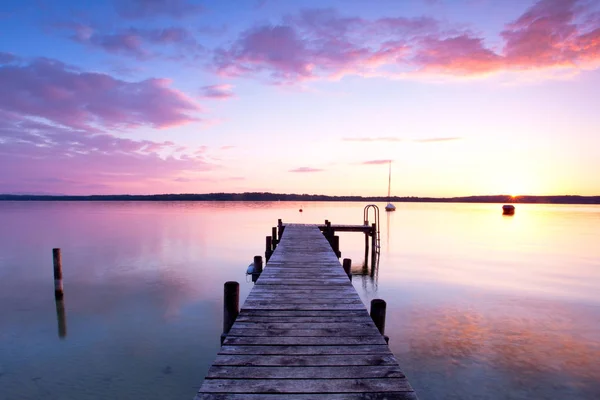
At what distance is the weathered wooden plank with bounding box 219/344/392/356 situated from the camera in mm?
4469

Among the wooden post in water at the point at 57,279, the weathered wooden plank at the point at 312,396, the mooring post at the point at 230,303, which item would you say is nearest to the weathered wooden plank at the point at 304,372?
the weathered wooden plank at the point at 312,396

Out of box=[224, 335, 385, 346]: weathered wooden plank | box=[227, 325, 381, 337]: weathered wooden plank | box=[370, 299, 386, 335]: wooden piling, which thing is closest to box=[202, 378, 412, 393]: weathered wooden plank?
box=[224, 335, 385, 346]: weathered wooden plank

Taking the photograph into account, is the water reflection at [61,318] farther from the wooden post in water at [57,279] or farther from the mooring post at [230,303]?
the mooring post at [230,303]

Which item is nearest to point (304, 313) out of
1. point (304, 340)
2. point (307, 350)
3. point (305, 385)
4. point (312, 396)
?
point (304, 340)

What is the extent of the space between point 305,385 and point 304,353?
729 millimetres

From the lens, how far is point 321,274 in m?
9.09

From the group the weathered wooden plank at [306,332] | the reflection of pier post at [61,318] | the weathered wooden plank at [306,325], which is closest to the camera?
the weathered wooden plank at [306,332]

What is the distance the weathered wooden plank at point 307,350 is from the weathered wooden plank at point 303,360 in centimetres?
7

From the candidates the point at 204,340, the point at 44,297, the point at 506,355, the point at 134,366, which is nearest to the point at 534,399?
the point at 506,355

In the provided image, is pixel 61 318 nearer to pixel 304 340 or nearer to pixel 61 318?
pixel 61 318

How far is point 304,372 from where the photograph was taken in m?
4.00

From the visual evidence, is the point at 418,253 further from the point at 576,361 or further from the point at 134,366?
the point at 134,366

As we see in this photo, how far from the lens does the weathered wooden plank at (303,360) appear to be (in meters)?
4.19

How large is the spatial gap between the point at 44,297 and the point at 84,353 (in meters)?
6.91
